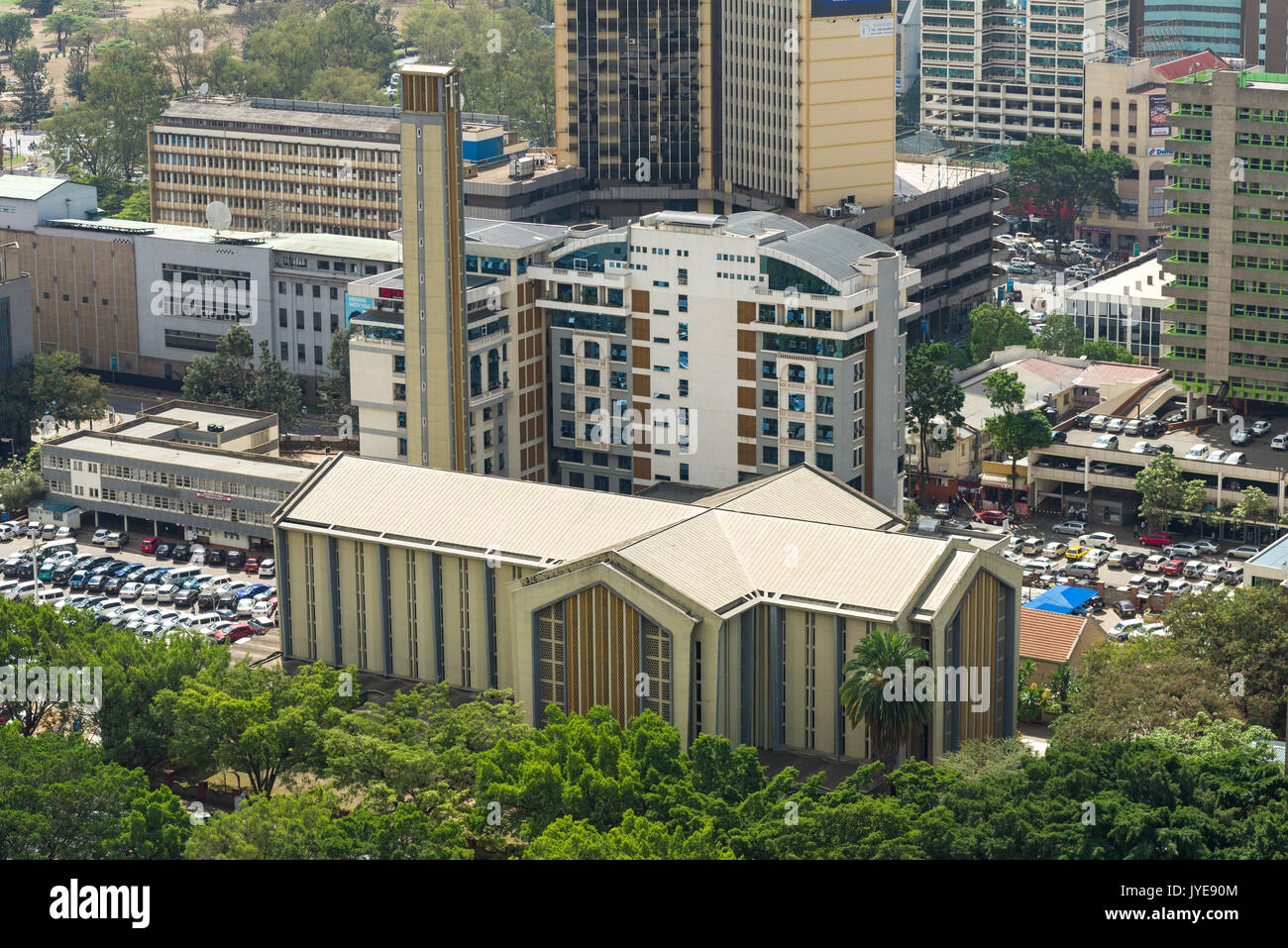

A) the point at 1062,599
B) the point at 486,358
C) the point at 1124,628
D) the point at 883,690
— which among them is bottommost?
the point at 1124,628

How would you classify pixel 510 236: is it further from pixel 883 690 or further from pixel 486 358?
pixel 883 690

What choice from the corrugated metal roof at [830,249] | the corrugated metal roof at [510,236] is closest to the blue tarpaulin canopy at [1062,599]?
the corrugated metal roof at [830,249]

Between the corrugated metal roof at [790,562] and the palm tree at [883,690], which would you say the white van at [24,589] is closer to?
the corrugated metal roof at [790,562]

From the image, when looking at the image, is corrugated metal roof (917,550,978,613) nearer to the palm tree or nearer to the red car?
the palm tree

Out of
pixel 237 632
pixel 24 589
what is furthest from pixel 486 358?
pixel 24 589

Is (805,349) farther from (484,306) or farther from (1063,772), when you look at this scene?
(1063,772)
